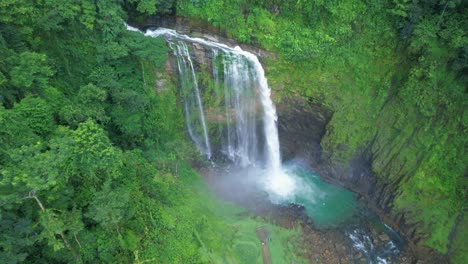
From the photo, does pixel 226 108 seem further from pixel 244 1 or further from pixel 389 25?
pixel 389 25

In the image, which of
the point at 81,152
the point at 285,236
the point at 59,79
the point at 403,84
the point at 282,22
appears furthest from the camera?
the point at 282,22

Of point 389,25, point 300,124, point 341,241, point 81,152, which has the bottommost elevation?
point 341,241

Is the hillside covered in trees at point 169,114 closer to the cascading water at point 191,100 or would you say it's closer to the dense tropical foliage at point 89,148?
the dense tropical foliage at point 89,148

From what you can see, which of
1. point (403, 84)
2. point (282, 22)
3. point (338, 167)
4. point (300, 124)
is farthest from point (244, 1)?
point (338, 167)

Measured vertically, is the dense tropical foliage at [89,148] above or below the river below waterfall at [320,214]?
above

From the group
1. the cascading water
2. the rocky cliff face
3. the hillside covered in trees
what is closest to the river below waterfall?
the rocky cliff face

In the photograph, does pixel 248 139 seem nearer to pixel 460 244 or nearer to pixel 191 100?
pixel 191 100

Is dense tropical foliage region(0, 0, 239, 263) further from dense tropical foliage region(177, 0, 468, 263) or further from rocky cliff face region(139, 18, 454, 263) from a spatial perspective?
dense tropical foliage region(177, 0, 468, 263)

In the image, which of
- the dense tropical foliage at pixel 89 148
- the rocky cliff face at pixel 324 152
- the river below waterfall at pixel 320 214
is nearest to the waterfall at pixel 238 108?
the rocky cliff face at pixel 324 152
